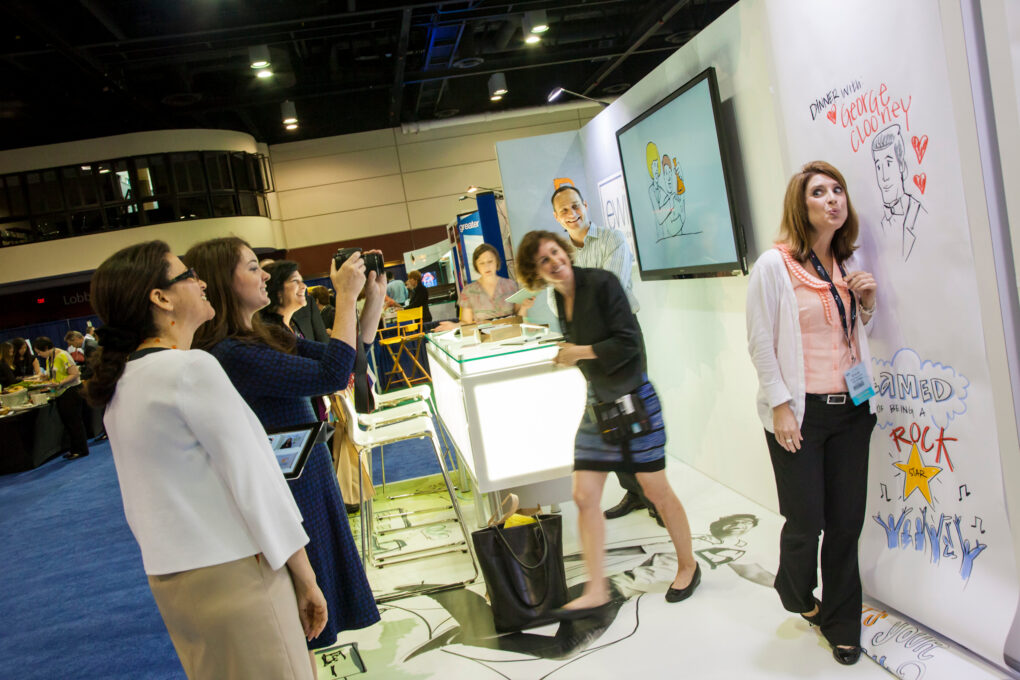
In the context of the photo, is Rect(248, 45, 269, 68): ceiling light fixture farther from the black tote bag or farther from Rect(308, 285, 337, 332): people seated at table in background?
the black tote bag

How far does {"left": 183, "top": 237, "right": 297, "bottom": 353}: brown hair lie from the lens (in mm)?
1813

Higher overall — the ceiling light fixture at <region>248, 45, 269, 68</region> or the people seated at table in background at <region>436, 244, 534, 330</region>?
the ceiling light fixture at <region>248, 45, 269, 68</region>

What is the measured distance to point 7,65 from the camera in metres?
8.73

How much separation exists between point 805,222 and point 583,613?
1644 millimetres

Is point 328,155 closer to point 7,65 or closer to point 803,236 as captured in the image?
point 7,65

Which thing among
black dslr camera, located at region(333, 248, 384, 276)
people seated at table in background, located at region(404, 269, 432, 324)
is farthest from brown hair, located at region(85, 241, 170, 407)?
people seated at table in background, located at region(404, 269, 432, 324)

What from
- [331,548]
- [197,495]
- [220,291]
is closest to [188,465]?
[197,495]

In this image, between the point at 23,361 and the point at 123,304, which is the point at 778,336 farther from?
the point at 23,361

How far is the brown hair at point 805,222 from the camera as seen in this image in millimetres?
2113

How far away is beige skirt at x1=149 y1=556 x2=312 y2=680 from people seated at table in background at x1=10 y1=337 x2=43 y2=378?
9887mm

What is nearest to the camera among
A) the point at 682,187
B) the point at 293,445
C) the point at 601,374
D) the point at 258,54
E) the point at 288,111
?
the point at 293,445

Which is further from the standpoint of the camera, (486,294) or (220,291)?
(486,294)

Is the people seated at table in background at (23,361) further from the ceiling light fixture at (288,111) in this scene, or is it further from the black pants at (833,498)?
the black pants at (833,498)

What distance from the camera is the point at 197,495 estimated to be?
1.32 metres
